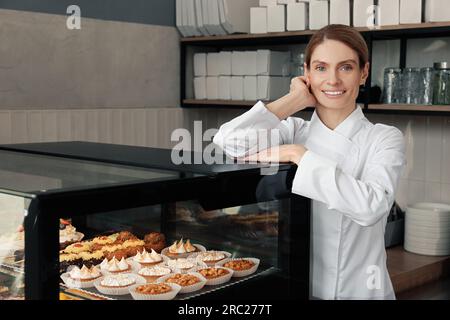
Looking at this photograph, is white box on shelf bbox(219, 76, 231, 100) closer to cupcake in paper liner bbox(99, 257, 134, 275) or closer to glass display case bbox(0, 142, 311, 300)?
glass display case bbox(0, 142, 311, 300)

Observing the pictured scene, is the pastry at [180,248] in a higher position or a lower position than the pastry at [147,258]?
higher

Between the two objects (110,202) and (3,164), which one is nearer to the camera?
(110,202)

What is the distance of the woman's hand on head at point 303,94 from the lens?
1.59 metres

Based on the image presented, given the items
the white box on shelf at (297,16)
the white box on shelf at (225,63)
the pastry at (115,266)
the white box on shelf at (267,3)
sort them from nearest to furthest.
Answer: the pastry at (115,266)
the white box on shelf at (297,16)
the white box on shelf at (267,3)
the white box on shelf at (225,63)

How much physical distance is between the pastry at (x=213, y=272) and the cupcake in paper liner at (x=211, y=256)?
2cm

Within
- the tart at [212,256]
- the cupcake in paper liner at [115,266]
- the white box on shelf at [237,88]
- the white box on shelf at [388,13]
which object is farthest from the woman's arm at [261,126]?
the white box on shelf at [237,88]

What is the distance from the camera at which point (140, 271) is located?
133 cm

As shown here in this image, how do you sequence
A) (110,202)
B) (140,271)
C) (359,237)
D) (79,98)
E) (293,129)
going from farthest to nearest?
1. (79,98)
2. (293,129)
3. (359,237)
4. (140,271)
5. (110,202)

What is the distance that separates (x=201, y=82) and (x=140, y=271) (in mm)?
2660

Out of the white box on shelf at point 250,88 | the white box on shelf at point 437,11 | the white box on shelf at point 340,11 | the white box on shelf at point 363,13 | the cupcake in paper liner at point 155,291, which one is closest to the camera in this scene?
the cupcake in paper liner at point 155,291

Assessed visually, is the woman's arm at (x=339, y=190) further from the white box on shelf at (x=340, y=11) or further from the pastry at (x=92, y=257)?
the white box on shelf at (x=340, y=11)
